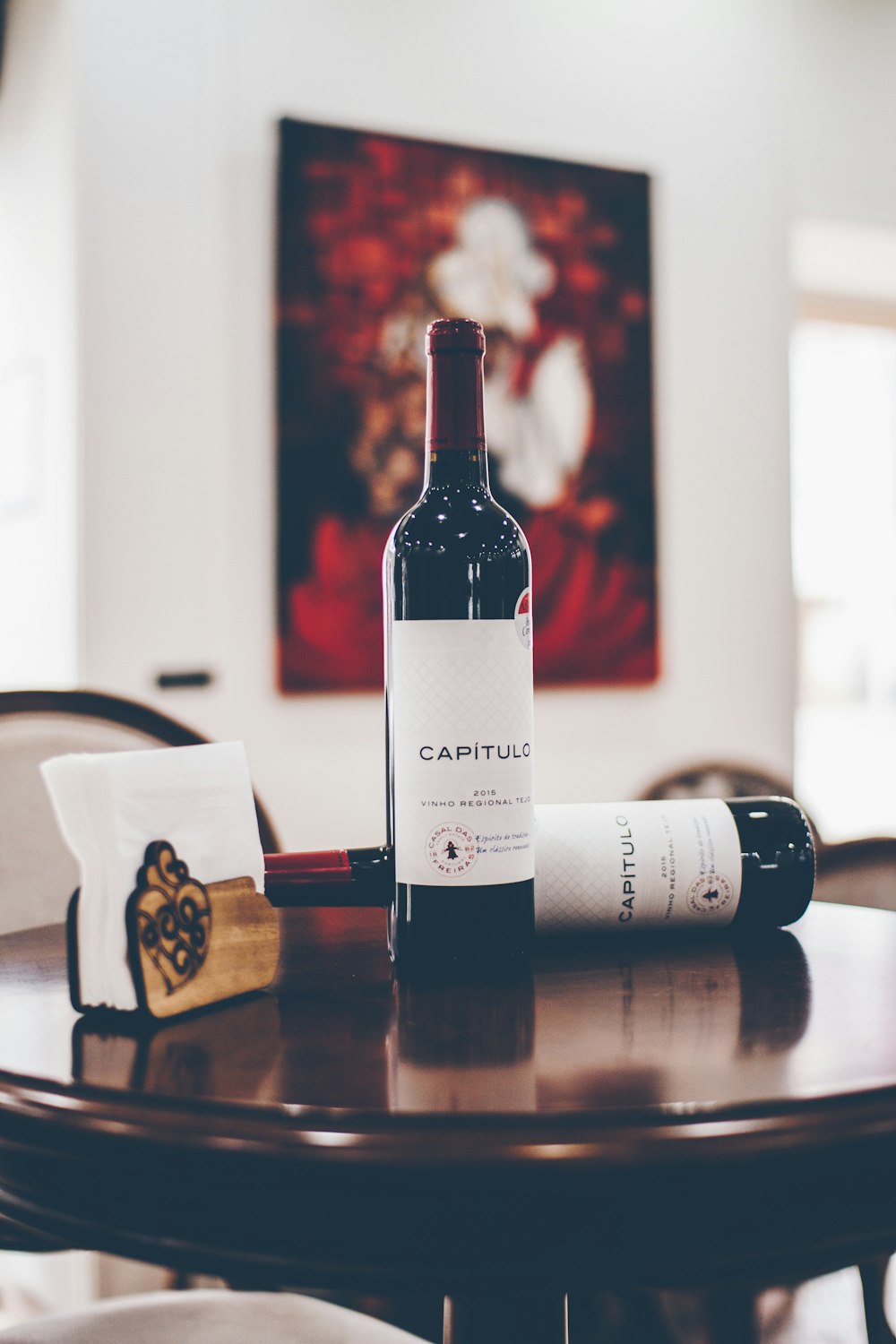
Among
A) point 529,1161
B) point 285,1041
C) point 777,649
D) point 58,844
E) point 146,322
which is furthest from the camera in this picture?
point 777,649

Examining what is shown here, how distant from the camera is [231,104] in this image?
2576mm

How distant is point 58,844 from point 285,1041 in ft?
2.89

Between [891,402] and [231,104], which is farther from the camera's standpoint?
[891,402]

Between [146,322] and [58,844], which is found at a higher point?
[146,322]

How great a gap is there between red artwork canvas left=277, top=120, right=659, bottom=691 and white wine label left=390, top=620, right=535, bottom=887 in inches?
73.2

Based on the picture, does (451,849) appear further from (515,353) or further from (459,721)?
(515,353)

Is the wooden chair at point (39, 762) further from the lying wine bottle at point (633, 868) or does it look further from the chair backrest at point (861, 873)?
the chair backrest at point (861, 873)

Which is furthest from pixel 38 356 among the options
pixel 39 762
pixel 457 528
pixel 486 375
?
pixel 457 528

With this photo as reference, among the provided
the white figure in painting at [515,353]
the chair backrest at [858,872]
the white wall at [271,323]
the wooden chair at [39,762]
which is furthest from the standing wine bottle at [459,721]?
the white figure in painting at [515,353]

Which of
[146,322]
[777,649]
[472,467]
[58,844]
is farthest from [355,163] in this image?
[472,467]

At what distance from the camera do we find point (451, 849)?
0.72 m

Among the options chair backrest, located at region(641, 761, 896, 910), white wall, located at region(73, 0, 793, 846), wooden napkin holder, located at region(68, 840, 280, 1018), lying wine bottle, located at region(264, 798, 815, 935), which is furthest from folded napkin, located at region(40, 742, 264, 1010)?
white wall, located at region(73, 0, 793, 846)

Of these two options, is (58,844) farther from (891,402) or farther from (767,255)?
(891,402)

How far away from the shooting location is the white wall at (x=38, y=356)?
246 cm
